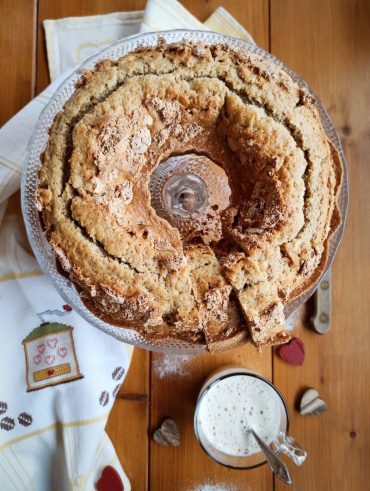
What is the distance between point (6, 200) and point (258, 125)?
63 cm

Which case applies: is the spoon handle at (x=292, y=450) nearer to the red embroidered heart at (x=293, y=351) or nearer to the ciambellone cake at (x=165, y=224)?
the red embroidered heart at (x=293, y=351)

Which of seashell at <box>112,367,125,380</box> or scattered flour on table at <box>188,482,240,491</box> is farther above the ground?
seashell at <box>112,367,125,380</box>

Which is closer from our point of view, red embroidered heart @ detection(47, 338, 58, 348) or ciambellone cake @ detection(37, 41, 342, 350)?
ciambellone cake @ detection(37, 41, 342, 350)

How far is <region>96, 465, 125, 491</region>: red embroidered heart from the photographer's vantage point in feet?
4.31

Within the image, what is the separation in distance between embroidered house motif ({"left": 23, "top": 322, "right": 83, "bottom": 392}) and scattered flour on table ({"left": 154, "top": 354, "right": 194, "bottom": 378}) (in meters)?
0.19

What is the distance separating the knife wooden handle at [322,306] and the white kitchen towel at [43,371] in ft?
1.52

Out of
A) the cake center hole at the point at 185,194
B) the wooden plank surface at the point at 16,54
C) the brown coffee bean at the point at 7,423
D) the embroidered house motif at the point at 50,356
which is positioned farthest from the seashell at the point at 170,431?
the wooden plank surface at the point at 16,54

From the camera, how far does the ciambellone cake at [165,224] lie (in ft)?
3.09

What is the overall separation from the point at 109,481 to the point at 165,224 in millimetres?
680

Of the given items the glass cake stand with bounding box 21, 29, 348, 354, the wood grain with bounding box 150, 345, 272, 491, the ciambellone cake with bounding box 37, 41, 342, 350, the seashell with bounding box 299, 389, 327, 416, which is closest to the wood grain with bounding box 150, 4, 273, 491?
the wood grain with bounding box 150, 345, 272, 491

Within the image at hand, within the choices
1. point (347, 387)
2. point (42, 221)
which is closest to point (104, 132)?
point (42, 221)

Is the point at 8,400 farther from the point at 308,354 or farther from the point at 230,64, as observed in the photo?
the point at 230,64

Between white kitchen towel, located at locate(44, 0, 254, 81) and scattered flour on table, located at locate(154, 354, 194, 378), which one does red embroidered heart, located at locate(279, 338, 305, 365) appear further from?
white kitchen towel, located at locate(44, 0, 254, 81)

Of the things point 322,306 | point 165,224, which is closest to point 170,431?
point 322,306
